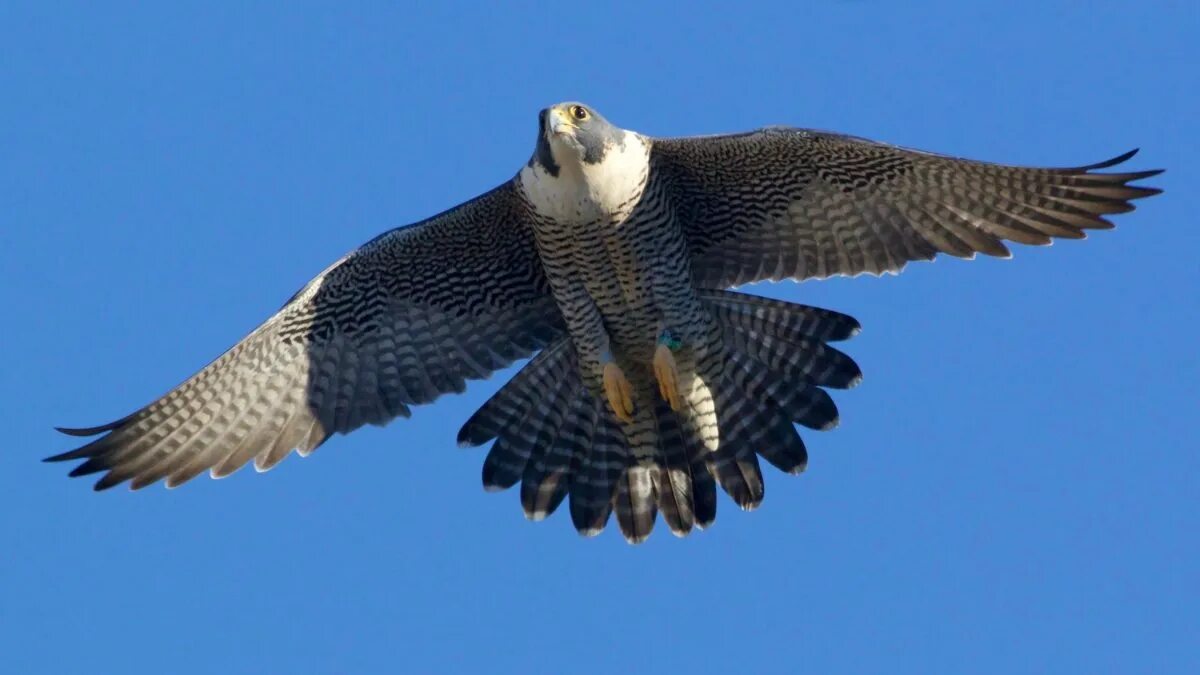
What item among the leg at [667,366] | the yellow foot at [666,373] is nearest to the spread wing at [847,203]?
the leg at [667,366]

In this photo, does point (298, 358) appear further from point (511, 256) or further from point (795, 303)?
point (795, 303)

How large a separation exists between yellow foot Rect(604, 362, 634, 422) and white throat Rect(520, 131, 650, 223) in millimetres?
1010

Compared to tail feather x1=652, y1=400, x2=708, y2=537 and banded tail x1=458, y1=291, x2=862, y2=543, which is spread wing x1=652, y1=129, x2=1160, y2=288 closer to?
banded tail x1=458, y1=291, x2=862, y2=543

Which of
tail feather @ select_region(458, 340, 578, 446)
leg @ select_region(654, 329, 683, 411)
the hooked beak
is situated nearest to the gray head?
the hooked beak

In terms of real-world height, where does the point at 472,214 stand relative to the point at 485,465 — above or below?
above

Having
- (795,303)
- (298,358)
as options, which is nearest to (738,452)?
(795,303)

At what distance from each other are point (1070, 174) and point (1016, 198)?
383mm

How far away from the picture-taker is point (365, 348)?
14.1m

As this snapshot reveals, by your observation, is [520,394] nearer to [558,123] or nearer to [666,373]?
[666,373]

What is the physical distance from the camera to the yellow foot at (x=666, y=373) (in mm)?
13555

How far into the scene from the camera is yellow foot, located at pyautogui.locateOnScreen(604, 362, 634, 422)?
13648 millimetres

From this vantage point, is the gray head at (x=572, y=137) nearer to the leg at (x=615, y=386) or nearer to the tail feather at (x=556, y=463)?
the leg at (x=615, y=386)

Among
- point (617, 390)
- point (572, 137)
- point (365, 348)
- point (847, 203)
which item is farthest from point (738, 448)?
point (365, 348)

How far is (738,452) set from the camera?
1374 cm
